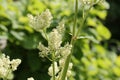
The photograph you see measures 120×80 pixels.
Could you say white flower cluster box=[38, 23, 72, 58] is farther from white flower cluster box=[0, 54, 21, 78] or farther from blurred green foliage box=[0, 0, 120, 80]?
blurred green foliage box=[0, 0, 120, 80]

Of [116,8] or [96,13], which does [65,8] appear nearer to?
[96,13]

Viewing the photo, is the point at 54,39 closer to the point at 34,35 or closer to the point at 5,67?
the point at 5,67

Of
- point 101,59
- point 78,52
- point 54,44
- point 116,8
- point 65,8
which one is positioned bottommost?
point 116,8

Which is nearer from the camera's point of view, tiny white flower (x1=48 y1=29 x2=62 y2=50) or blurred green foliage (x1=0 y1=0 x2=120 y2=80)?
tiny white flower (x1=48 y1=29 x2=62 y2=50)

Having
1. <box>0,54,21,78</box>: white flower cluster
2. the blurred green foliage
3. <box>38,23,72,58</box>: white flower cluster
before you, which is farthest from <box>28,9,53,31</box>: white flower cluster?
the blurred green foliage

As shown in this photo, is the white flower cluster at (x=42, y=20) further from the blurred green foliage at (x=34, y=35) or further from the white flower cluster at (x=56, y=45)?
the blurred green foliage at (x=34, y=35)

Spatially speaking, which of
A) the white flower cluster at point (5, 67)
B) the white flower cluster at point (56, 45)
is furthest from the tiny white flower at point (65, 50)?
the white flower cluster at point (5, 67)

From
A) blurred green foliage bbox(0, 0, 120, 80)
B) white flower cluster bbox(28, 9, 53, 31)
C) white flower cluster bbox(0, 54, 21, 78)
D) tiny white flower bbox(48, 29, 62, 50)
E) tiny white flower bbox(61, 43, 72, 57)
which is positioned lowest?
blurred green foliage bbox(0, 0, 120, 80)

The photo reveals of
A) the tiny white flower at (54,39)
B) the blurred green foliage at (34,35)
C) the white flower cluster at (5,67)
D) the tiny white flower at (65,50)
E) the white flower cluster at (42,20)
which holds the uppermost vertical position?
the white flower cluster at (42,20)

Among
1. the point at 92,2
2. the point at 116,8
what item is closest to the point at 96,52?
the point at 92,2

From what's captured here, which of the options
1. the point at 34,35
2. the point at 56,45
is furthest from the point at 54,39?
the point at 34,35

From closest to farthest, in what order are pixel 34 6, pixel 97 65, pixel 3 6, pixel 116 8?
1. pixel 3 6
2. pixel 34 6
3. pixel 97 65
4. pixel 116 8
